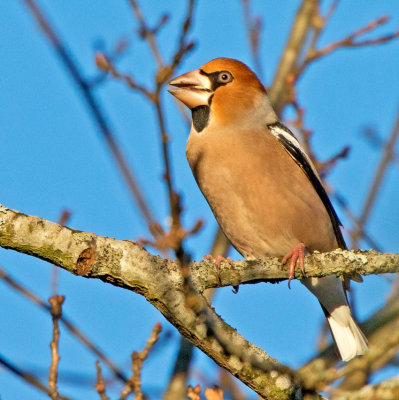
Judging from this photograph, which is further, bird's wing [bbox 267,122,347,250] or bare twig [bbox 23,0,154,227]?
bird's wing [bbox 267,122,347,250]

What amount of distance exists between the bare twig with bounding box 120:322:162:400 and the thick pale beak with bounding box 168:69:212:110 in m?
2.16

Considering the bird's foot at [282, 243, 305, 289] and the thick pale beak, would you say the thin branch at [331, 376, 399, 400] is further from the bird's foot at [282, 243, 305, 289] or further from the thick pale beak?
the thick pale beak

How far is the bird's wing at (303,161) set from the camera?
4895 millimetres

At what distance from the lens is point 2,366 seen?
334cm

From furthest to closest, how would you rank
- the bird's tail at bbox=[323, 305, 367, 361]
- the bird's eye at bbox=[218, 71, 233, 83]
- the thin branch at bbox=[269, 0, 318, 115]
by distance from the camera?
1. the thin branch at bbox=[269, 0, 318, 115]
2. the bird's eye at bbox=[218, 71, 233, 83]
3. the bird's tail at bbox=[323, 305, 367, 361]

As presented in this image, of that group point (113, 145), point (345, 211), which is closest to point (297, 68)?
point (345, 211)

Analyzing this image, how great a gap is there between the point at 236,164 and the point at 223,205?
36 cm

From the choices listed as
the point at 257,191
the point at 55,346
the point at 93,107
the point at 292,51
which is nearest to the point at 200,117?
the point at 257,191

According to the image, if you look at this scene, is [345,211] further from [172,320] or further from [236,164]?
[172,320]

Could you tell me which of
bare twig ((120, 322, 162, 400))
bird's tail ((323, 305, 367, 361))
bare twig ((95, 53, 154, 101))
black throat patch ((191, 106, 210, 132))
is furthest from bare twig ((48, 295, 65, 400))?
bird's tail ((323, 305, 367, 361))

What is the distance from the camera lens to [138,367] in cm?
330

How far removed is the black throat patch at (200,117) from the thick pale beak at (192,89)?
1.4 inches

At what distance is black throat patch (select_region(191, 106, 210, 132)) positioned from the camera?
4953 millimetres

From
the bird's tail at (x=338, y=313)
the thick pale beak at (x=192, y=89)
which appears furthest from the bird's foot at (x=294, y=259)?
the thick pale beak at (x=192, y=89)
